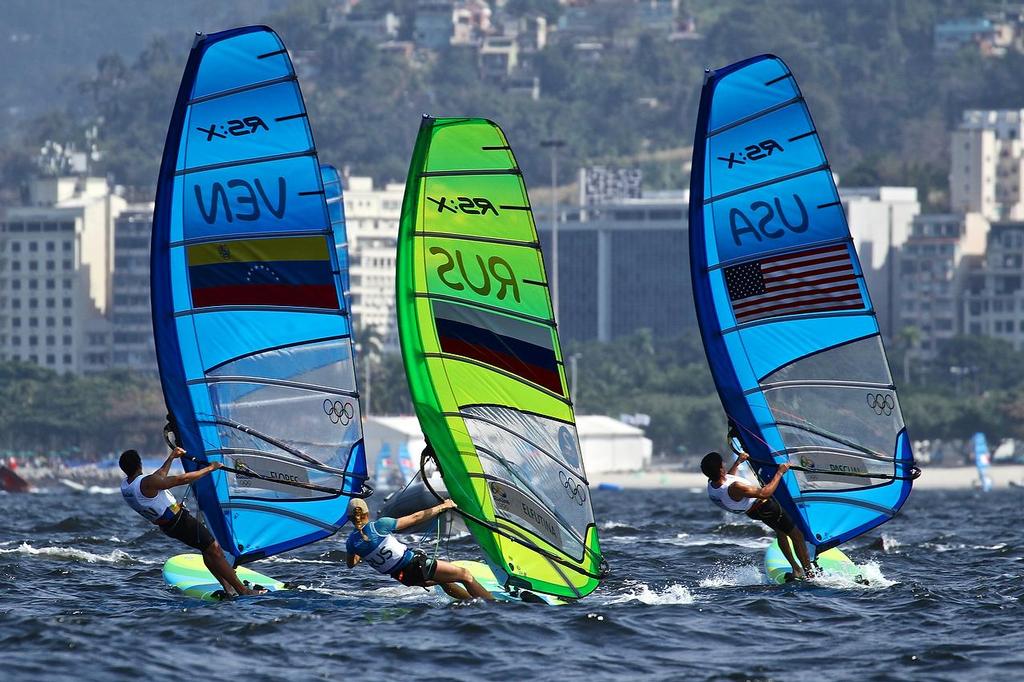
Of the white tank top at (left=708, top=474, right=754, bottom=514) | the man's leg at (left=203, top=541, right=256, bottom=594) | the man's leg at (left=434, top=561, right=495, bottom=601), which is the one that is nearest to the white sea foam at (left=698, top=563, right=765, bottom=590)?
the white tank top at (left=708, top=474, right=754, bottom=514)

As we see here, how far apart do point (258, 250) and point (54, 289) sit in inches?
6501

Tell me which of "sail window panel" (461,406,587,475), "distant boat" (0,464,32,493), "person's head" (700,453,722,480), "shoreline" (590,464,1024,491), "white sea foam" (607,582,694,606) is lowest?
"shoreline" (590,464,1024,491)

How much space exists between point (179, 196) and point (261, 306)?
3.89ft

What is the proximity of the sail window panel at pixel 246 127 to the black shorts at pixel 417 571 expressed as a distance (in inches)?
150

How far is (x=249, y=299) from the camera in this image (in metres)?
19.5

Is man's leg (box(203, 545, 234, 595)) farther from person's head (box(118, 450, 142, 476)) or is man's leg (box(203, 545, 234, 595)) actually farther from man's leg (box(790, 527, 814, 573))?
man's leg (box(790, 527, 814, 573))

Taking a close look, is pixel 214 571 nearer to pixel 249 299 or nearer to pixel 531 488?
pixel 249 299

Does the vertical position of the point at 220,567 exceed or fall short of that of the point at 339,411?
it falls short

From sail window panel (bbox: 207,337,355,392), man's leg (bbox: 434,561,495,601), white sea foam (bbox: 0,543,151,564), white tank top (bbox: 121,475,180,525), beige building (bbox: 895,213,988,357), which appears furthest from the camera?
beige building (bbox: 895,213,988,357)

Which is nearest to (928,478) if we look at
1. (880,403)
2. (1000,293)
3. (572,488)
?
(1000,293)

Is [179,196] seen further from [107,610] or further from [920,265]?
[920,265]

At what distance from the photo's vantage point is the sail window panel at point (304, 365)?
64.1ft

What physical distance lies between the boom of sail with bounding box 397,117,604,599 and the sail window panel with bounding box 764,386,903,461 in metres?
3.28

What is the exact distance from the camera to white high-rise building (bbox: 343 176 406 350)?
19150 cm
